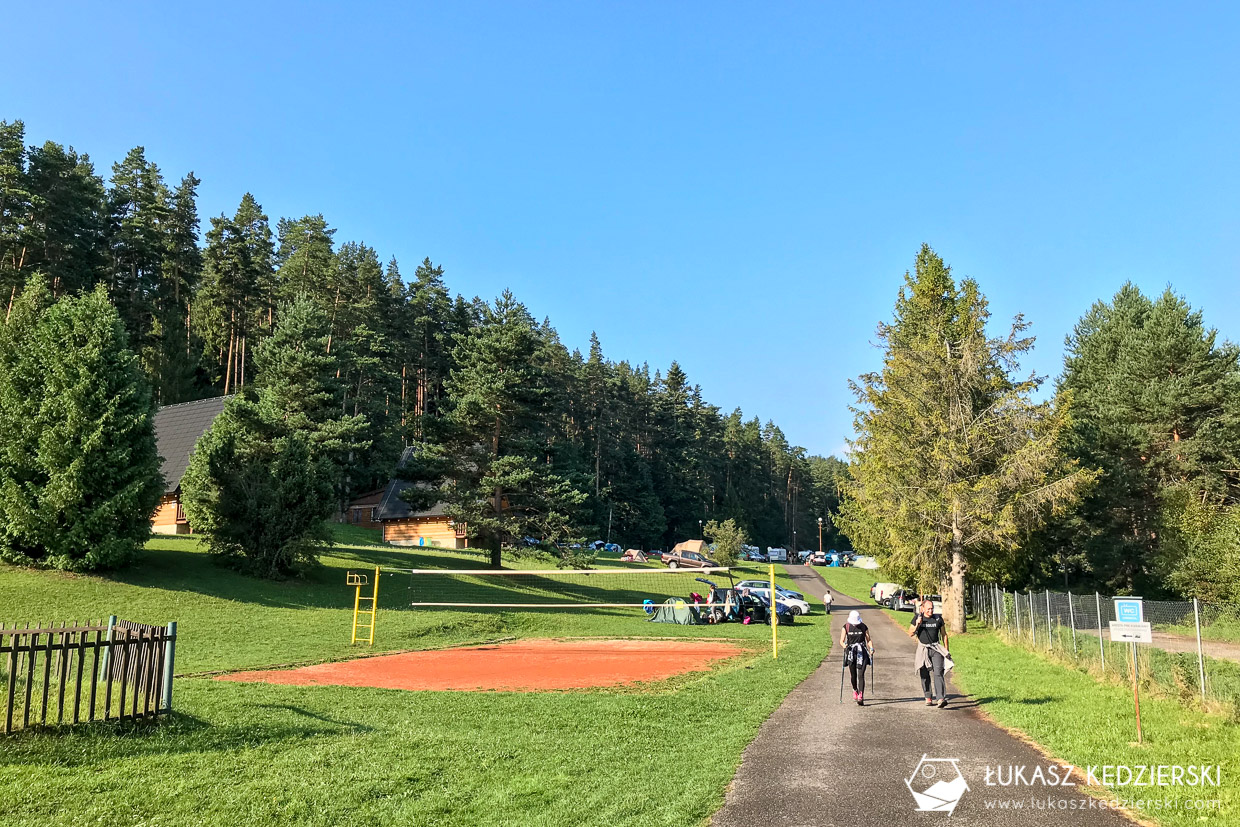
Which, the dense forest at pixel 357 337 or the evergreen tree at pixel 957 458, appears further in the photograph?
the dense forest at pixel 357 337

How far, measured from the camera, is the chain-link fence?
12484 mm

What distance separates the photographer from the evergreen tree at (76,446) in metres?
26.6

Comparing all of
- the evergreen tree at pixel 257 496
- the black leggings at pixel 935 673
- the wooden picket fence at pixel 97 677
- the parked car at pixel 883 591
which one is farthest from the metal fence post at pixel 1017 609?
the evergreen tree at pixel 257 496

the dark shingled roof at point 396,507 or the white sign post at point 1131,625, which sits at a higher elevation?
the dark shingled roof at point 396,507

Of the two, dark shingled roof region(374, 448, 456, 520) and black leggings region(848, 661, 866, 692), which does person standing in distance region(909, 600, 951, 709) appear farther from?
dark shingled roof region(374, 448, 456, 520)

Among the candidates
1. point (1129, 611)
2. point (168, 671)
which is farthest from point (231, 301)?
point (1129, 611)

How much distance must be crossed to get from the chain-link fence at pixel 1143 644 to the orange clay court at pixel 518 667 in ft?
27.3

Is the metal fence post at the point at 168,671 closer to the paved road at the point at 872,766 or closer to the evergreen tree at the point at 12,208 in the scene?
the paved road at the point at 872,766

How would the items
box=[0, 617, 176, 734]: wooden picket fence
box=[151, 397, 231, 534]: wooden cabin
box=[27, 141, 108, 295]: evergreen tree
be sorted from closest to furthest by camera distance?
box=[0, 617, 176, 734]: wooden picket fence < box=[151, 397, 231, 534]: wooden cabin < box=[27, 141, 108, 295]: evergreen tree

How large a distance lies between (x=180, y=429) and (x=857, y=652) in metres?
46.2

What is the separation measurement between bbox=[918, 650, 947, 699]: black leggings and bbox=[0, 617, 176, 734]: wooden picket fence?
1160 centimetres

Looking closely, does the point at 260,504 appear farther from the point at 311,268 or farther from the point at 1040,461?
the point at 311,268

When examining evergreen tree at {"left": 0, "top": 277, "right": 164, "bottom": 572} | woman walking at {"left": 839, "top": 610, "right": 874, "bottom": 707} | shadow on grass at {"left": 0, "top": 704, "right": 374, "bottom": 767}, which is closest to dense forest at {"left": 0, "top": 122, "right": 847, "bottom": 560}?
evergreen tree at {"left": 0, "top": 277, "right": 164, "bottom": 572}

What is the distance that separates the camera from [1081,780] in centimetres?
827
